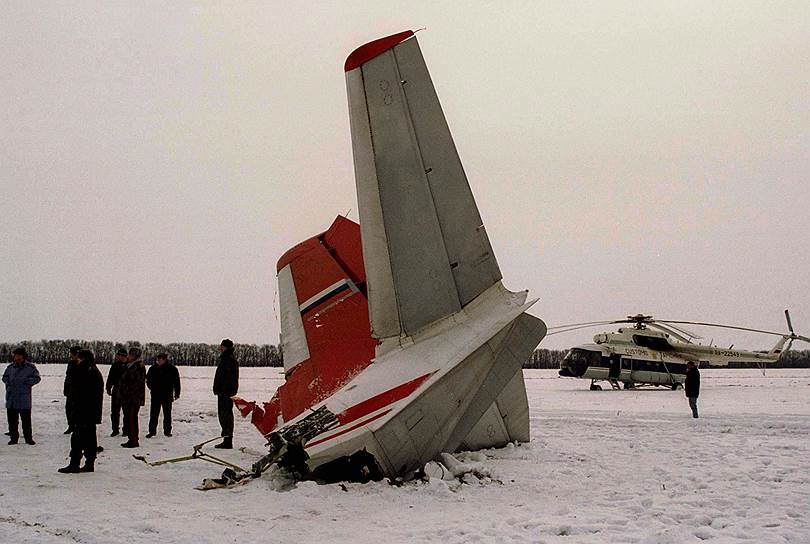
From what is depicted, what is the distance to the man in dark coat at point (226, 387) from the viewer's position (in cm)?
872

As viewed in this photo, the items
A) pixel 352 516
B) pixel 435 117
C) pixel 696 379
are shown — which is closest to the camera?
pixel 352 516

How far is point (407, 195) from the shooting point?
5.63 meters

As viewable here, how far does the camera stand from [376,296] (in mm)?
5801

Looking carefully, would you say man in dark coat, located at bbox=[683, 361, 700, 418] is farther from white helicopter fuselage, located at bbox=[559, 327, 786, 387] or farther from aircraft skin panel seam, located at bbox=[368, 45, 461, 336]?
white helicopter fuselage, located at bbox=[559, 327, 786, 387]

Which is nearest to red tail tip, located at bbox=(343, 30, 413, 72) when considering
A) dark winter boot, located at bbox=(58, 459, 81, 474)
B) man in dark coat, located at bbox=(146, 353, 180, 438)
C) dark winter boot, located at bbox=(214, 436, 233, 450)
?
dark winter boot, located at bbox=(58, 459, 81, 474)

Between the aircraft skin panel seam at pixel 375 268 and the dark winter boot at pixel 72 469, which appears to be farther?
the dark winter boot at pixel 72 469

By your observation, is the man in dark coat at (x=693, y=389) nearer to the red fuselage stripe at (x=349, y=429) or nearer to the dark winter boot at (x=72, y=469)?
the red fuselage stripe at (x=349, y=429)

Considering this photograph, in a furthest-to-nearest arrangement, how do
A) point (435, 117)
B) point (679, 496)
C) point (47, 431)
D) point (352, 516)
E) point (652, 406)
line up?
point (652, 406) → point (47, 431) → point (435, 117) → point (679, 496) → point (352, 516)

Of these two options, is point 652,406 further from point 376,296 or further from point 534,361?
point 534,361

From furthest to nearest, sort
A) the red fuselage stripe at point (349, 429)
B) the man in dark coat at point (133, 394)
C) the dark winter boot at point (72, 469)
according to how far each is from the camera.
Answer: the man in dark coat at point (133, 394), the dark winter boot at point (72, 469), the red fuselage stripe at point (349, 429)

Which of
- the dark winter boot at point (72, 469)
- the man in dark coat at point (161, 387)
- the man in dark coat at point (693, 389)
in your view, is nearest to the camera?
the dark winter boot at point (72, 469)

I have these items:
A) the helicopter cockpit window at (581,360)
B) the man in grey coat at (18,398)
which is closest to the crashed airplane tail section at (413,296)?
the man in grey coat at (18,398)

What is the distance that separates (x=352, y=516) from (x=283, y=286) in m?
4.15

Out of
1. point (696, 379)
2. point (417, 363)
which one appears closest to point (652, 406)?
point (696, 379)
